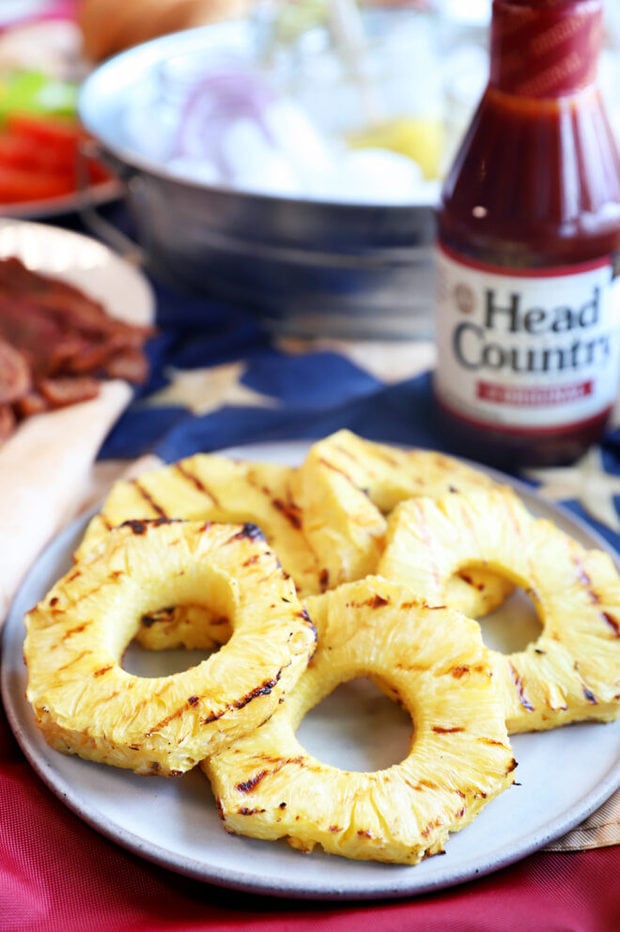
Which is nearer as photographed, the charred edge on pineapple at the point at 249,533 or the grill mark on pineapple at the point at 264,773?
the grill mark on pineapple at the point at 264,773

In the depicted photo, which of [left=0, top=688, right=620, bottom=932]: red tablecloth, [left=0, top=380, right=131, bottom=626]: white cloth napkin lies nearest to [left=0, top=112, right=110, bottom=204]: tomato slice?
[left=0, top=380, right=131, bottom=626]: white cloth napkin

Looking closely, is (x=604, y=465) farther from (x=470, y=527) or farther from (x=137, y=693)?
(x=137, y=693)

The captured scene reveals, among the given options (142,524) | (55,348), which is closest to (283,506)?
(142,524)

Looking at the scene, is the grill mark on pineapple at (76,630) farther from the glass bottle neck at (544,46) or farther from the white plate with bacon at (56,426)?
the glass bottle neck at (544,46)

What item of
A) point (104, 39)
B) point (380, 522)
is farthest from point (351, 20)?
point (380, 522)

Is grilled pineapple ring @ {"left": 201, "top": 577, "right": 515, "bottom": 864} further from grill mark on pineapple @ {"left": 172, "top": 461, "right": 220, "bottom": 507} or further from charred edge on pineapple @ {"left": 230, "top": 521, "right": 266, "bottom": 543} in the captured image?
grill mark on pineapple @ {"left": 172, "top": 461, "right": 220, "bottom": 507}

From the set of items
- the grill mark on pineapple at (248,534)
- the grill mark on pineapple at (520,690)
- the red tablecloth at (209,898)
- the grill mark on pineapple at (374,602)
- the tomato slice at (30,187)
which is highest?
the grill mark on pineapple at (248,534)

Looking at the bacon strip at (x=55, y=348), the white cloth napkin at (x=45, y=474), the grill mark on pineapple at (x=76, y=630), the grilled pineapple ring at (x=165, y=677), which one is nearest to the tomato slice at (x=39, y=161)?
the bacon strip at (x=55, y=348)

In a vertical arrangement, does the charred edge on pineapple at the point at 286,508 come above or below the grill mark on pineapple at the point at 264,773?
below
